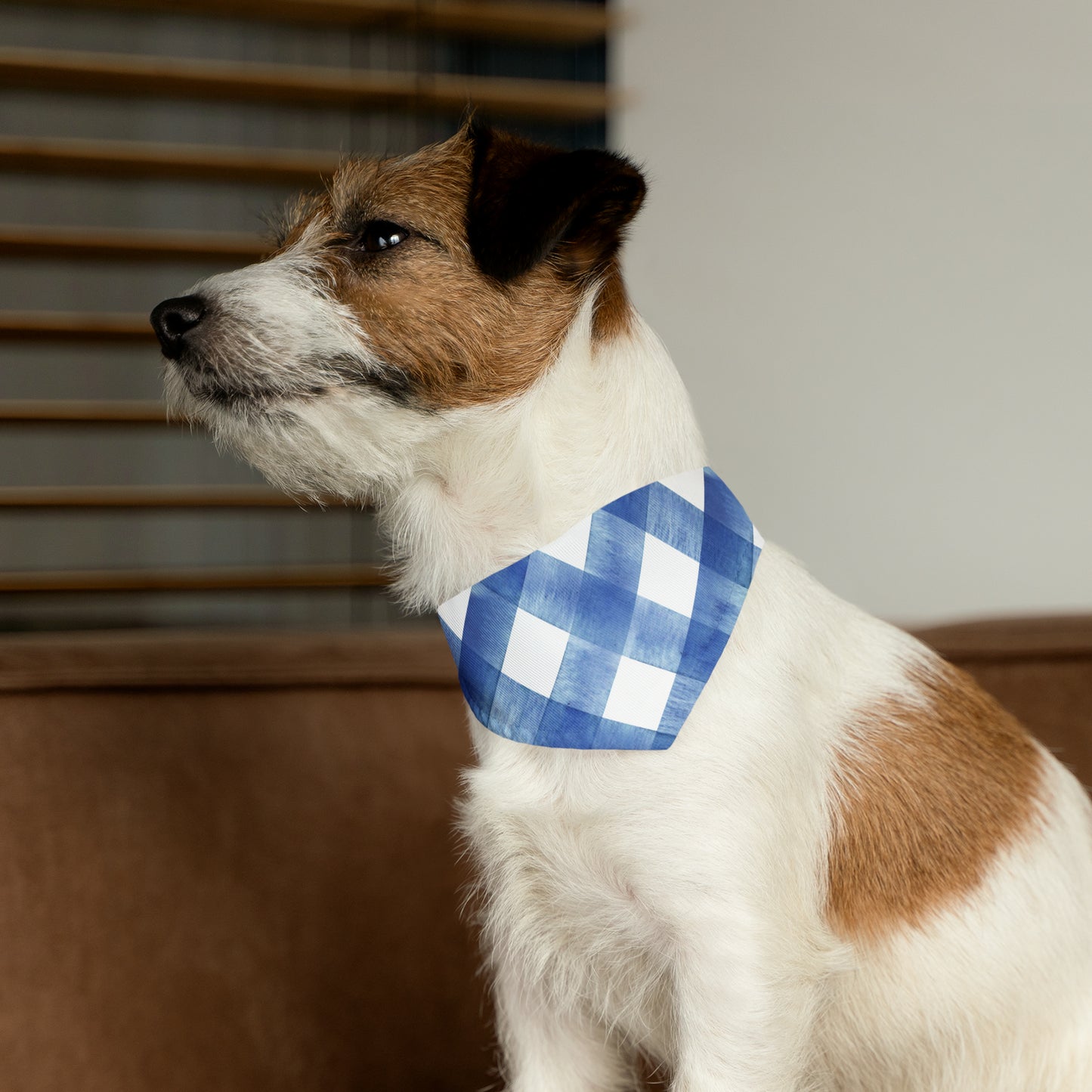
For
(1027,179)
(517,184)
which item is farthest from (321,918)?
(1027,179)

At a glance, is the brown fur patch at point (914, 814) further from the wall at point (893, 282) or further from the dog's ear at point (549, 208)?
the wall at point (893, 282)

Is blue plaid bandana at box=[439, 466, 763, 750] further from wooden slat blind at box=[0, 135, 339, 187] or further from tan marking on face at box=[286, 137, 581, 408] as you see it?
wooden slat blind at box=[0, 135, 339, 187]

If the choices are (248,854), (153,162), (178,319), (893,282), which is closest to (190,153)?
(153,162)

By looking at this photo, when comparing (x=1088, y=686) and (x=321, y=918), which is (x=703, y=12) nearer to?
(x=1088, y=686)

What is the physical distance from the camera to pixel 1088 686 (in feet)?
5.01

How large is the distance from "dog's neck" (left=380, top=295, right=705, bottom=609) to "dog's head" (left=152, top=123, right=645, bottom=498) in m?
0.02

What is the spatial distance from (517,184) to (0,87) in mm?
3624

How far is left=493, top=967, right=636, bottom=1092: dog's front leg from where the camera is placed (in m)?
1.08

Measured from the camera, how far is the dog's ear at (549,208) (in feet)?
2.95

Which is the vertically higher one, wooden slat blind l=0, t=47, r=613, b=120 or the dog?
wooden slat blind l=0, t=47, r=613, b=120

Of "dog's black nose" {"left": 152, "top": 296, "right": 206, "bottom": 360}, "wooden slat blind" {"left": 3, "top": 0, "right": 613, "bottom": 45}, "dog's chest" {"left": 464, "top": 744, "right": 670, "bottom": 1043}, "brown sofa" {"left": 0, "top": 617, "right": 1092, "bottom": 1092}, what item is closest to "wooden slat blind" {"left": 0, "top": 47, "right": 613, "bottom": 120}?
"wooden slat blind" {"left": 3, "top": 0, "right": 613, "bottom": 45}

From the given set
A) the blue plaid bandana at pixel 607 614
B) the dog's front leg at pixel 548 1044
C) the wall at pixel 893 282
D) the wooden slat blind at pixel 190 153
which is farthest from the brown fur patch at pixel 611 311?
the wooden slat blind at pixel 190 153

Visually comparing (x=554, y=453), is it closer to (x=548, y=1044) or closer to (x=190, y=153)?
(x=548, y=1044)

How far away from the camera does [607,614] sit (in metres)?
0.93
